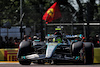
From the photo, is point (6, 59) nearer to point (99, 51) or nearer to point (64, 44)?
point (64, 44)

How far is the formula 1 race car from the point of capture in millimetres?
11133

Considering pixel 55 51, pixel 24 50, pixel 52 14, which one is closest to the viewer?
pixel 24 50

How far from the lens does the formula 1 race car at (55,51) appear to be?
1113 cm

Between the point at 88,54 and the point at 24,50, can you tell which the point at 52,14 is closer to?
the point at 88,54

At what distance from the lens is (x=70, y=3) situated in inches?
965

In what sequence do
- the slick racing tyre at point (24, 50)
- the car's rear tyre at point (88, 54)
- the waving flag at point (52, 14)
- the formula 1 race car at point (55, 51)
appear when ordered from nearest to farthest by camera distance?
the formula 1 race car at point (55, 51), the slick racing tyre at point (24, 50), the car's rear tyre at point (88, 54), the waving flag at point (52, 14)

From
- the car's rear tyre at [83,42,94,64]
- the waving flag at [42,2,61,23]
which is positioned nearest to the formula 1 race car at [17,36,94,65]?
the car's rear tyre at [83,42,94,64]

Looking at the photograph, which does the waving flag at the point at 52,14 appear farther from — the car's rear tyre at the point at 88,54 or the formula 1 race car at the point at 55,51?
the car's rear tyre at the point at 88,54

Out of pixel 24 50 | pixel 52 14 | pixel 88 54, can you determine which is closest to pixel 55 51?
pixel 24 50

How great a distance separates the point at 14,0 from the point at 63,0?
31.1 ft

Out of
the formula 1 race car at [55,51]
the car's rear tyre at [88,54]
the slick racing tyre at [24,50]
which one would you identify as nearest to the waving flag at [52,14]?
the formula 1 race car at [55,51]

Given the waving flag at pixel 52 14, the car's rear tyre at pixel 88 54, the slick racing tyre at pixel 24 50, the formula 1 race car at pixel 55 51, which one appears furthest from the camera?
the waving flag at pixel 52 14

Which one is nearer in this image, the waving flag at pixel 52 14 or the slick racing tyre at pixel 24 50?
the slick racing tyre at pixel 24 50

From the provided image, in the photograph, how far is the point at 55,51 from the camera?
11.9 metres
